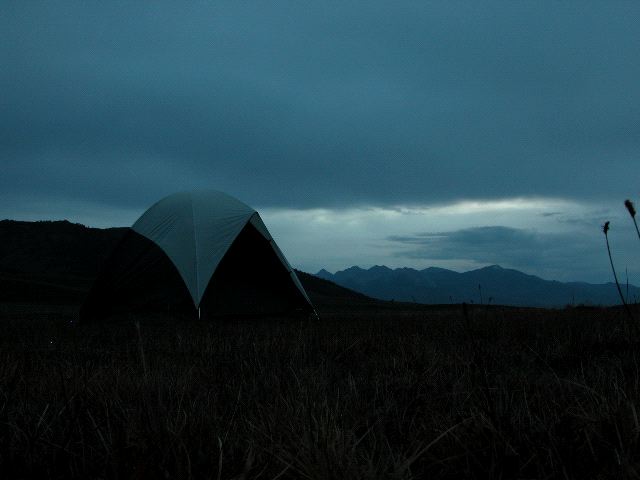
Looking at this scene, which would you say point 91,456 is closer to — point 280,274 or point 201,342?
point 201,342

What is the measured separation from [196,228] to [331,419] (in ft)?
24.5

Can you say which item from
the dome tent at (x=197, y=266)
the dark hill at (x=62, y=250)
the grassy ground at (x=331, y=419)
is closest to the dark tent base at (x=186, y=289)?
the dome tent at (x=197, y=266)

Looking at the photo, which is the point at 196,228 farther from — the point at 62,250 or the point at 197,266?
the point at 62,250

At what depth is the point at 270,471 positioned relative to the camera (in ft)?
4.67

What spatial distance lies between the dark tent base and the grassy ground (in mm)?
4591

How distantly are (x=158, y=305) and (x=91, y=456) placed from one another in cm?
757

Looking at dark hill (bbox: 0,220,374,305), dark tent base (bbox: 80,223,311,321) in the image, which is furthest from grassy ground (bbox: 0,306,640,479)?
dark hill (bbox: 0,220,374,305)

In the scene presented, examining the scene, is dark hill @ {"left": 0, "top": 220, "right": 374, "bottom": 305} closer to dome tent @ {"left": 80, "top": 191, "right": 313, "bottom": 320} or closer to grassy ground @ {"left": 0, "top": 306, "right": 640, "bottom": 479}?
dome tent @ {"left": 80, "top": 191, "right": 313, "bottom": 320}

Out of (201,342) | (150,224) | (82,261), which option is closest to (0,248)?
(82,261)

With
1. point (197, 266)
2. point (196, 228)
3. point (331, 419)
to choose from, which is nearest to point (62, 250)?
point (196, 228)

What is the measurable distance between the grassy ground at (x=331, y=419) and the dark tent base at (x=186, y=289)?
4591 millimetres

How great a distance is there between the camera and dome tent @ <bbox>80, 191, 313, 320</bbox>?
877cm

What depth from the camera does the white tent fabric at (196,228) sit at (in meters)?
8.66

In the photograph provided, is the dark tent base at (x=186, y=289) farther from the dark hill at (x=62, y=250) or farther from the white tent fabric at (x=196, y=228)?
the dark hill at (x=62, y=250)
